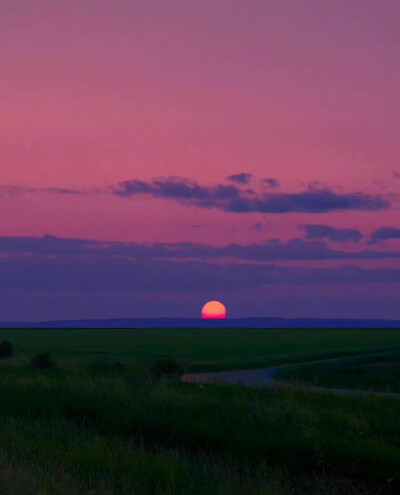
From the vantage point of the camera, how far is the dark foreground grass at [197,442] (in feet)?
39.2

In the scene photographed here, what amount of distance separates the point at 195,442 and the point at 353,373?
74.9 ft

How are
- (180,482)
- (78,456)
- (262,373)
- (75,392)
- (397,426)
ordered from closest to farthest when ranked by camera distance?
(180,482) < (78,456) < (397,426) < (75,392) < (262,373)

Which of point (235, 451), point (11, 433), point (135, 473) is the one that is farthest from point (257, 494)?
point (11, 433)

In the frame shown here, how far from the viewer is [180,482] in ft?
38.8

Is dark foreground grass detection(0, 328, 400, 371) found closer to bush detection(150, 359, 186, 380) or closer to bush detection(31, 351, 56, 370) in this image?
bush detection(31, 351, 56, 370)

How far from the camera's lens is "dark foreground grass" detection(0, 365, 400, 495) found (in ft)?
39.2

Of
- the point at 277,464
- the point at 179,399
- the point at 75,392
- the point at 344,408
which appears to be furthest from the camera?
the point at 75,392

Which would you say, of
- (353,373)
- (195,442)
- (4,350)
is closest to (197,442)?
(195,442)

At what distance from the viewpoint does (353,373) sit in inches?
1500

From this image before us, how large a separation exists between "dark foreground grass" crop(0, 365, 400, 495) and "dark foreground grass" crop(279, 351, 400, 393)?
10.9m

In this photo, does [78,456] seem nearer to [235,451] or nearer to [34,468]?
[34,468]

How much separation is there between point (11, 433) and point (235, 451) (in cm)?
455

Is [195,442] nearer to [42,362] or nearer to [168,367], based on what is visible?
[168,367]

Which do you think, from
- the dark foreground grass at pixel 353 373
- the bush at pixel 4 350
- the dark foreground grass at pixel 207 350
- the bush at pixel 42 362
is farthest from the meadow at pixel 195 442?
the bush at pixel 4 350
